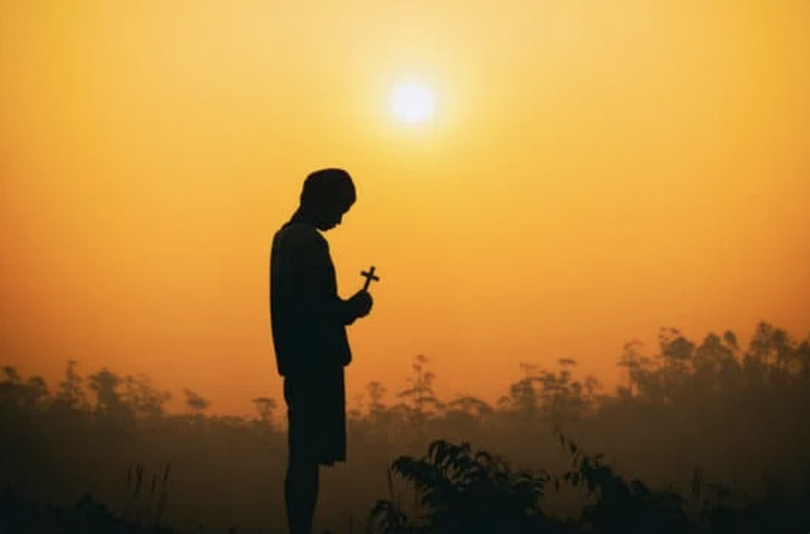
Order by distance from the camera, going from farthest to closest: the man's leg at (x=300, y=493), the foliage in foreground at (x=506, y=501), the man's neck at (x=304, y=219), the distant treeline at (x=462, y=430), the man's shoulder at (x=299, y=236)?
A: 1. the distant treeline at (x=462, y=430)
2. the foliage in foreground at (x=506, y=501)
3. the man's neck at (x=304, y=219)
4. the man's shoulder at (x=299, y=236)
5. the man's leg at (x=300, y=493)

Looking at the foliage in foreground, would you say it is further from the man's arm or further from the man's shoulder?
the man's shoulder

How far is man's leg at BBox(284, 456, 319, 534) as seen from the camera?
16.3 feet

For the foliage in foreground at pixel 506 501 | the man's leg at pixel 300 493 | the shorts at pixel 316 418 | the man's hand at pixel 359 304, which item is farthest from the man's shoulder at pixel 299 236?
the foliage in foreground at pixel 506 501

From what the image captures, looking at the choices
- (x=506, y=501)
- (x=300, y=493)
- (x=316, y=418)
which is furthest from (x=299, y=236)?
(x=506, y=501)

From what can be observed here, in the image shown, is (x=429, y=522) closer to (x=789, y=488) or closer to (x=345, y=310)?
(x=345, y=310)

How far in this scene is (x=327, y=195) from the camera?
5137mm

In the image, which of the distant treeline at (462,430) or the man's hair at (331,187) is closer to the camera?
the man's hair at (331,187)

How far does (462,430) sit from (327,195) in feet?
48.0

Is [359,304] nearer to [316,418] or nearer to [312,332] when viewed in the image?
[312,332]

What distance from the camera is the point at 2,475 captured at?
1062 cm

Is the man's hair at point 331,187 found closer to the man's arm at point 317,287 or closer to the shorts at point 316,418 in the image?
the man's arm at point 317,287

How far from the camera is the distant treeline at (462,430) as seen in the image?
11.7 metres

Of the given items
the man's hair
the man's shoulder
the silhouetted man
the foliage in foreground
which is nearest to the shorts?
the silhouetted man

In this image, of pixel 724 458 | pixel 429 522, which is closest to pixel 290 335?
pixel 429 522
